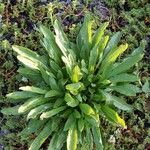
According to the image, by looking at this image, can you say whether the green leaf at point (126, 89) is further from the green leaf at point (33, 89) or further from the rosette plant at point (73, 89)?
the green leaf at point (33, 89)

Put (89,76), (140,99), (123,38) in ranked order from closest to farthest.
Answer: (89,76)
(140,99)
(123,38)

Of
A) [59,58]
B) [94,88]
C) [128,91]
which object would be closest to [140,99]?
[128,91]

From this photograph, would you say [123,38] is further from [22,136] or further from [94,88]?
[22,136]

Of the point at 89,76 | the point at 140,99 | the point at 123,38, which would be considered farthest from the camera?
the point at 123,38

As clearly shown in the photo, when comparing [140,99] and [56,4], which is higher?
[56,4]

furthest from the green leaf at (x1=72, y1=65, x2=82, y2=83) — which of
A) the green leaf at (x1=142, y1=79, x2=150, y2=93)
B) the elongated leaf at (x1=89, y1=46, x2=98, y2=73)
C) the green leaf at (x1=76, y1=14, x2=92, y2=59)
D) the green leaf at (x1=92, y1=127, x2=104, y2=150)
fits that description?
the green leaf at (x1=142, y1=79, x2=150, y2=93)

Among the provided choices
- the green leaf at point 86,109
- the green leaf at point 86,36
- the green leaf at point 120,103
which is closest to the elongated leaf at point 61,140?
the green leaf at point 86,109
